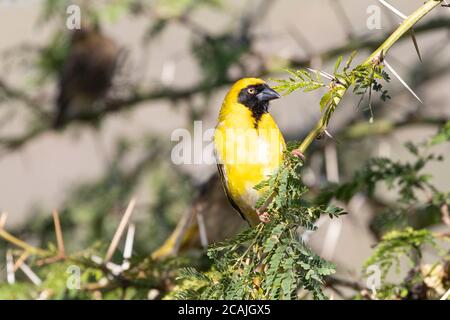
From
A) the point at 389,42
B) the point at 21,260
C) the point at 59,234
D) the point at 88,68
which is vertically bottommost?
the point at 21,260

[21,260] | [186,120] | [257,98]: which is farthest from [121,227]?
[186,120]

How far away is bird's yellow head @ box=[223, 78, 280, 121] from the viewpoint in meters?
4.00

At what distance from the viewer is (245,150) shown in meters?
3.84

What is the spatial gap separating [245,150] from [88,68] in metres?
6.06

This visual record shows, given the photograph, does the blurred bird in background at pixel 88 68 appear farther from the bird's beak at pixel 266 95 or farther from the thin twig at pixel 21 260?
the thin twig at pixel 21 260

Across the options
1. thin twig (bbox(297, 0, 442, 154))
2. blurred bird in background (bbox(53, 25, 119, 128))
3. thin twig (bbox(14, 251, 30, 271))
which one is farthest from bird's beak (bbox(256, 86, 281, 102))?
blurred bird in background (bbox(53, 25, 119, 128))

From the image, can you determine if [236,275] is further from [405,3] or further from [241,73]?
[405,3]

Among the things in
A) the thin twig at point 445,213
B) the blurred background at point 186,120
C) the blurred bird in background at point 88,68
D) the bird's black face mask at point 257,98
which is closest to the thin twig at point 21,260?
the bird's black face mask at point 257,98

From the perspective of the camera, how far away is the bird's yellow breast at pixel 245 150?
3713mm

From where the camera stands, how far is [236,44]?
624 centimetres

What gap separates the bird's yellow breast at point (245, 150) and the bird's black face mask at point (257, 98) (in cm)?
3

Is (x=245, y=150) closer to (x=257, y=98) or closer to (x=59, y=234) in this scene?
(x=257, y=98)

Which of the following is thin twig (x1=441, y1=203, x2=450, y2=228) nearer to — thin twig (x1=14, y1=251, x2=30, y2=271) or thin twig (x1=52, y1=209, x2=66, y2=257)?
thin twig (x1=52, y1=209, x2=66, y2=257)

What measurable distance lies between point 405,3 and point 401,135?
4.50 feet
